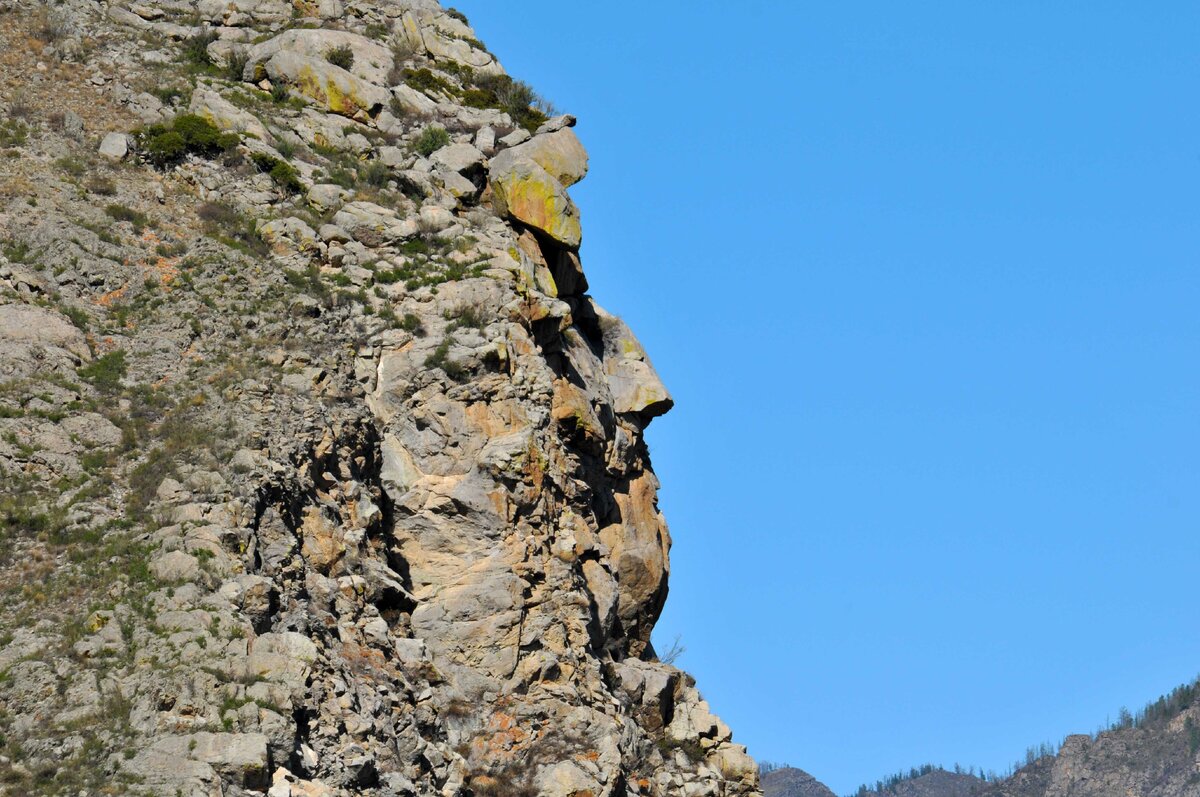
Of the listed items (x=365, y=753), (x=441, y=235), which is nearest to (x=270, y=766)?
(x=365, y=753)

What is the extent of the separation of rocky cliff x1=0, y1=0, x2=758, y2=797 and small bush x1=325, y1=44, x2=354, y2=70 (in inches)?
2.7

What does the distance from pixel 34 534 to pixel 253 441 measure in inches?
203

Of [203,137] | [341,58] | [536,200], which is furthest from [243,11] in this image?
[536,200]

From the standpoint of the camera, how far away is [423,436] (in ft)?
133

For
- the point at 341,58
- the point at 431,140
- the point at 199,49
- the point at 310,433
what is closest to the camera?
the point at 310,433

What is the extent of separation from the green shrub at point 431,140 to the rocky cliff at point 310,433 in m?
0.15

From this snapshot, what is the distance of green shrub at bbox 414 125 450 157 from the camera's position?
4903cm

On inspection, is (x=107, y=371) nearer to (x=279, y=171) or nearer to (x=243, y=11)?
(x=279, y=171)

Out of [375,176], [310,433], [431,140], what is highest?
[431,140]

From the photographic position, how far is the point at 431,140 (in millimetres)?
49094

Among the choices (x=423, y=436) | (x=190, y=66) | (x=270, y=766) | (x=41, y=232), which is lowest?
(x=270, y=766)

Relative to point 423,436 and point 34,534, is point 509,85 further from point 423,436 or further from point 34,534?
point 34,534

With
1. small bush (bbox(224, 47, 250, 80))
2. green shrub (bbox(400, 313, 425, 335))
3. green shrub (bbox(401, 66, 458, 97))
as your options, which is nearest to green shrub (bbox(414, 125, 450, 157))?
green shrub (bbox(401, 66, 458, 97))

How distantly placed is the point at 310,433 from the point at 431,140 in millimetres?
14736
